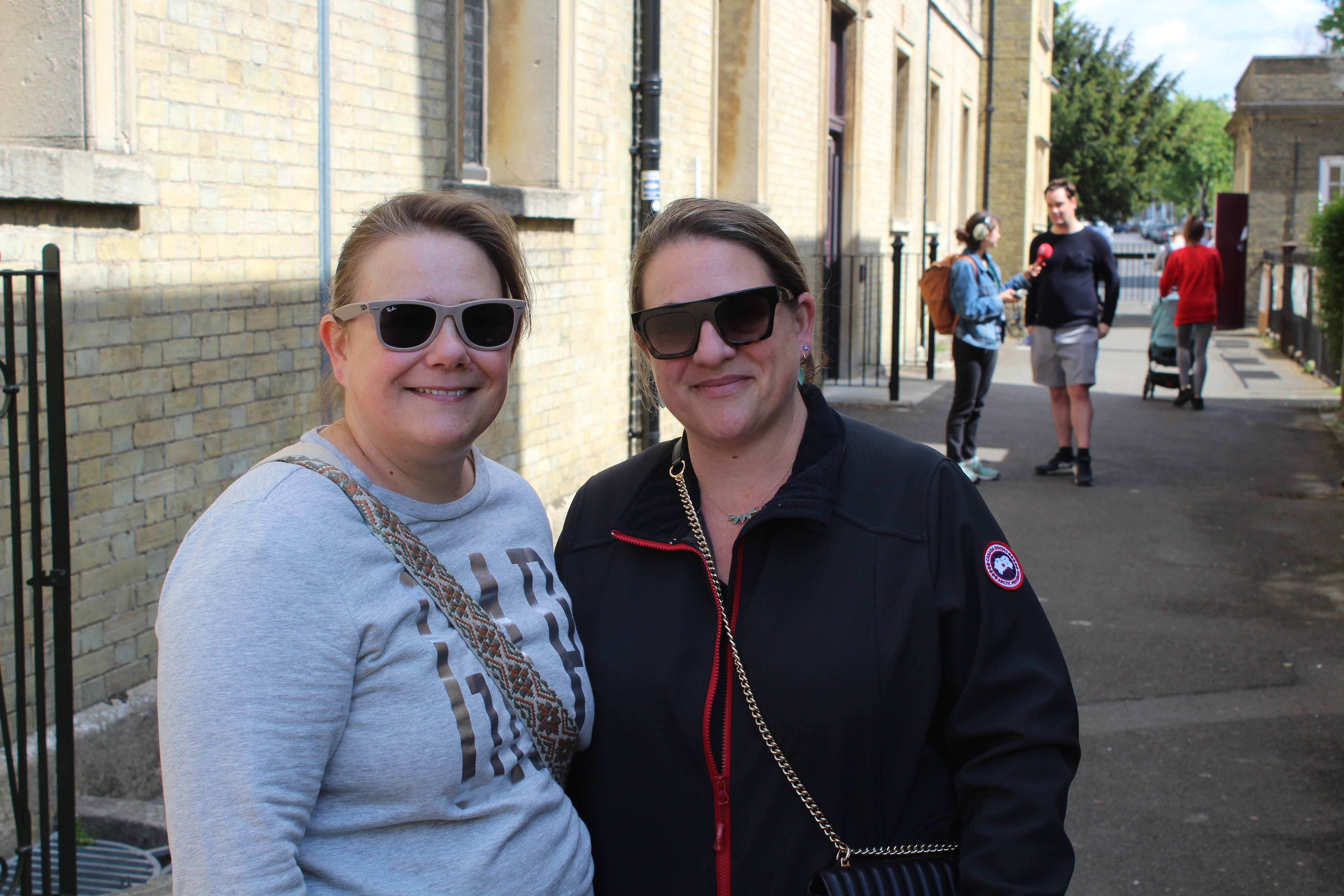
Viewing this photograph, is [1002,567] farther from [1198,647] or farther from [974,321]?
[974,321]

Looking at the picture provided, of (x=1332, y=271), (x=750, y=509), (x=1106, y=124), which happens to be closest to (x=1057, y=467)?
(x=1332, y=271)

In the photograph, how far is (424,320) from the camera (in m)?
1.81

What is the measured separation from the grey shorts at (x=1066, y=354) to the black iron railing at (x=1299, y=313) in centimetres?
597

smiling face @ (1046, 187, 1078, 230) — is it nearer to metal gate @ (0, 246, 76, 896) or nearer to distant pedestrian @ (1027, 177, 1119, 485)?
distant pedestrian @ (1027, 177, 1119, 485)

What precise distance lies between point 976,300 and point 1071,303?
688 millimetres

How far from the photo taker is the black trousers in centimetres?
863

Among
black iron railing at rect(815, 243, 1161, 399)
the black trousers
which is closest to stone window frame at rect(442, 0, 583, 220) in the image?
the black trousers

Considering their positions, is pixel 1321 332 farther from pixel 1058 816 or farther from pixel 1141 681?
pixel 1058 816

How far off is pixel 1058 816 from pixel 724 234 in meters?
1.04

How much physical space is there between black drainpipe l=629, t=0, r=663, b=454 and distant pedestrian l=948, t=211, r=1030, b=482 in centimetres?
219

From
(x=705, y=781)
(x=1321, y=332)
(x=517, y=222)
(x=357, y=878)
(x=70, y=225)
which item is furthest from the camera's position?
(x=1321, y=332)

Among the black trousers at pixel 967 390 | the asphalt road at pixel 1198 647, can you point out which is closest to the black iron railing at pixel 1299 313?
the asphalt road at pixel 1198 647

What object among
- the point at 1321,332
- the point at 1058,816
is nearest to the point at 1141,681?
the point at 1058,816

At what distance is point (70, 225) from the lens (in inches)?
161
